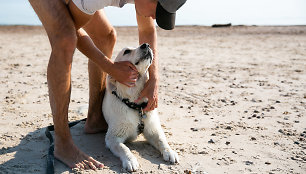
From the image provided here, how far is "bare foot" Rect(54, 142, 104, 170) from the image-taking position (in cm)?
277

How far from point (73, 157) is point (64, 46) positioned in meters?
0.92

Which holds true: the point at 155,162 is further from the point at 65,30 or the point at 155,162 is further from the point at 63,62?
the point at 65,30

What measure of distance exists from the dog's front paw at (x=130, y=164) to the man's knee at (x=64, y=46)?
37.8 inches

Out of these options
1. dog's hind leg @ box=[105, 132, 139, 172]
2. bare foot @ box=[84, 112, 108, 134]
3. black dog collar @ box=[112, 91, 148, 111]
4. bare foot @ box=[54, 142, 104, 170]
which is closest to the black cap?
black dog collar @ box=[112, 91, 148, 111]

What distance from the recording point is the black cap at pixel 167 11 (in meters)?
2.54

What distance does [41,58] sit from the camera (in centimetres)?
838

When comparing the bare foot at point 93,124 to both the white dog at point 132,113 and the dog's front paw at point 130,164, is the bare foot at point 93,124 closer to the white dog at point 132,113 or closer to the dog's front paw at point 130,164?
the white dog at point 132,113

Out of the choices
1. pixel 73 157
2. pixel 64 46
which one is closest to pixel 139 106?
pixel 73 157

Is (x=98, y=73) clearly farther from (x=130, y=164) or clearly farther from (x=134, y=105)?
(x=130, y=164)

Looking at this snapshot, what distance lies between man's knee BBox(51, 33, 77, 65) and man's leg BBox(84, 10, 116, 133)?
780 mm

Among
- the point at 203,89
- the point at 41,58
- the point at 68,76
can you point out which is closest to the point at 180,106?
the point at 203,89

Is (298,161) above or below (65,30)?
below

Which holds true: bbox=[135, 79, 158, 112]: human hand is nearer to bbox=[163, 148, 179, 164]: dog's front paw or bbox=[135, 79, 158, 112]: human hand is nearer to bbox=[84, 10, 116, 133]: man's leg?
bbox=[163, 148, 179, 164]: dog's front paw

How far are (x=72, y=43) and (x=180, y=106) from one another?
2.16m
